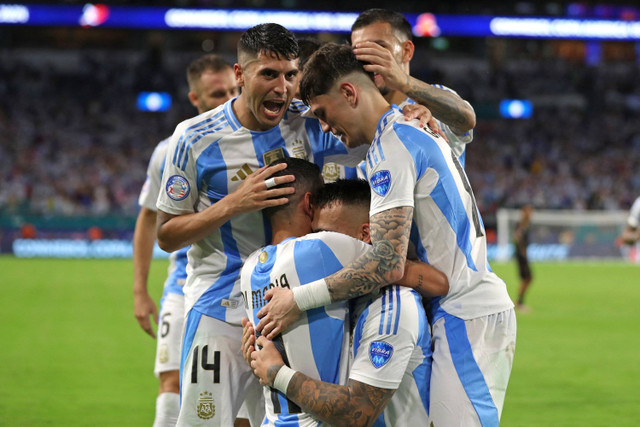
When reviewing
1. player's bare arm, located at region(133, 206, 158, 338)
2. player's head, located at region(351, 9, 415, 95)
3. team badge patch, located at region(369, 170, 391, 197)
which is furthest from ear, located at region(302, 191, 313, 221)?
player's bare arm, located at region(133, 206, 158, 338)

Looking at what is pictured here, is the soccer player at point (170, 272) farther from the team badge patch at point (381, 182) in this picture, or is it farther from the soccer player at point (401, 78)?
the team badge patch at point (381, 182)

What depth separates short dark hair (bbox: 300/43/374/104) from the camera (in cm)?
313

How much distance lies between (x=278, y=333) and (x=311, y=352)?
15 cm

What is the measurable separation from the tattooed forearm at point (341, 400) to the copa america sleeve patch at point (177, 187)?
1257 mm

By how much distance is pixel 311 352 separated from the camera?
289cm

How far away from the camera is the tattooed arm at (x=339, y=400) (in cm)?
275

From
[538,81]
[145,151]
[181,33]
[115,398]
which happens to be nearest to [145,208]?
[115,398]

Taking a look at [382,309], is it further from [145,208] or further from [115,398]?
[115,398]

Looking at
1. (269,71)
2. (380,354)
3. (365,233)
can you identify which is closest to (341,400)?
(380,354)

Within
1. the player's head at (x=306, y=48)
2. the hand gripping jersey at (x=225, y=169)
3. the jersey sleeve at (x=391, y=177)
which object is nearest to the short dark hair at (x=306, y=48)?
the player's head at (x=306, y=48)

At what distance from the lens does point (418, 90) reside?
3.36 metres

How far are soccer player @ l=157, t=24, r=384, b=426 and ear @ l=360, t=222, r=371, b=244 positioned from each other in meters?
0.68

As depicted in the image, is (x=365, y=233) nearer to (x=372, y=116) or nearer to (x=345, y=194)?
(x=345, y=194)

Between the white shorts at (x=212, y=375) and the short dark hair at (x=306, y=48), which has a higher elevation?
the short dark hair at (x=306, y=48)
